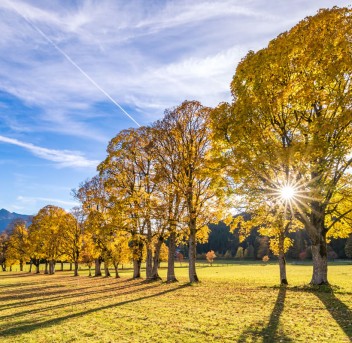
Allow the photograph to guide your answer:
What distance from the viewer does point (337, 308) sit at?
49.3ft

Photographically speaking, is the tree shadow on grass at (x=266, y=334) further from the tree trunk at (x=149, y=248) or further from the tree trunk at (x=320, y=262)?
the tree trunk at (x=149, y=248)

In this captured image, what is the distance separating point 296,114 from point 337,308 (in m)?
10.7

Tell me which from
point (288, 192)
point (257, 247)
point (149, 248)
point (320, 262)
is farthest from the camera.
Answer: point (257, 247)

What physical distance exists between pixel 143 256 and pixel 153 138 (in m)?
16.1

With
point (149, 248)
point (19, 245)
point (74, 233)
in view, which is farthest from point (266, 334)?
point (19, 245)

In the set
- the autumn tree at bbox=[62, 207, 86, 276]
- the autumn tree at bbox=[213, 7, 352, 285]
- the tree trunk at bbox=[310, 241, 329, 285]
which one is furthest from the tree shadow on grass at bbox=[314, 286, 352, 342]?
the autumn tree at bbox=[62, 207, 86, 276]

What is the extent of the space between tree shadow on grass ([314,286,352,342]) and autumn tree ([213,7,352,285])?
4.19 metres

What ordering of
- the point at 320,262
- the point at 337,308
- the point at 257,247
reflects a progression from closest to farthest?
the point at 337,308
the point at 320,262
the point at 257,247

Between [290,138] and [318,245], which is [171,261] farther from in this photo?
[290,138]

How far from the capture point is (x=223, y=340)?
1026 cm

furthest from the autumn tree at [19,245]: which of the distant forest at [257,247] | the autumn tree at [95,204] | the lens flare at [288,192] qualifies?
the lens flare at [288,192]

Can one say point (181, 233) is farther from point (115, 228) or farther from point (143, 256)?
point (143, 256)

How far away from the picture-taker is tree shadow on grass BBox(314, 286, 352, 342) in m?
11.4

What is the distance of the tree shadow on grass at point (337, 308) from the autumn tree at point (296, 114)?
419 cm
